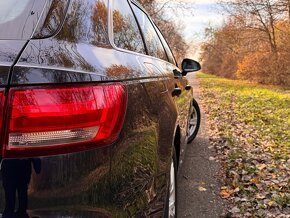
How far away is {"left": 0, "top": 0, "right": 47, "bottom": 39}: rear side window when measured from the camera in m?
1.59

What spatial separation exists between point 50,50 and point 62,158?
446 mm

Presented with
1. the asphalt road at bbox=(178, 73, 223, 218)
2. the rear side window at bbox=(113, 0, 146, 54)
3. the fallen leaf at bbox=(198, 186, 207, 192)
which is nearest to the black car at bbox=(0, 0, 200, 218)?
the rear side window at bbox=(113, 0, 146, 54)

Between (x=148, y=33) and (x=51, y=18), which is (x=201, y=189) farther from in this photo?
(x=51, y=18)

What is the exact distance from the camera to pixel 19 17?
1.70m

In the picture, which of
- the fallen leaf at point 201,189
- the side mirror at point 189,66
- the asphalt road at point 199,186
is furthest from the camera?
the side mirror at point 189,66

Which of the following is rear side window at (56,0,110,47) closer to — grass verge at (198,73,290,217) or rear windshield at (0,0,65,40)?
rear windshield at (0,0,65,40)

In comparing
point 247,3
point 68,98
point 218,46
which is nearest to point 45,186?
point 68,98

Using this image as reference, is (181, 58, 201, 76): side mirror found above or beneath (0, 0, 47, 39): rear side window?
beneath

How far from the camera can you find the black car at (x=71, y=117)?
133cm

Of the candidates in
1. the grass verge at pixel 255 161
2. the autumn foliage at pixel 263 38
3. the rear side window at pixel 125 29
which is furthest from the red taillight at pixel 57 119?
the autumn foliage at pixel 263 38

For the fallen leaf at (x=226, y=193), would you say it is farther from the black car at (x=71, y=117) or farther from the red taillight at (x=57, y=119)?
the red taillight at (x=57, y=119)

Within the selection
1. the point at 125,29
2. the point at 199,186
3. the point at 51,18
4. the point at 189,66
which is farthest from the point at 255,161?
the point at 51,18

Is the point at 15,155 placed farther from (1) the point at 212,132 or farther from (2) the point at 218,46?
(2) the point at 218,46

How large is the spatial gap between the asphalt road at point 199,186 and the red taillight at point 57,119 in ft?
7.44
